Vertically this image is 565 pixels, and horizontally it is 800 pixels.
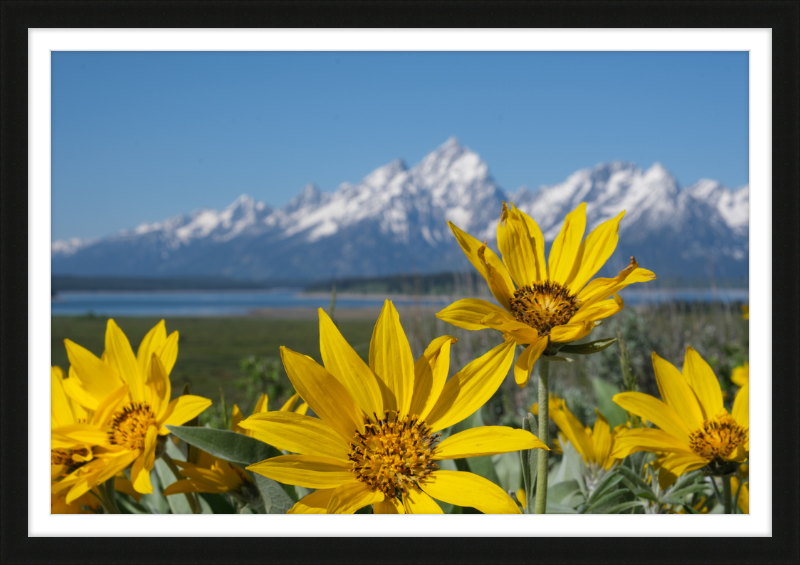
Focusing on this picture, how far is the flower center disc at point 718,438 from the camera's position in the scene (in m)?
1.18

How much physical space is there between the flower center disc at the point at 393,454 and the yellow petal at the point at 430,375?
27 millimetres

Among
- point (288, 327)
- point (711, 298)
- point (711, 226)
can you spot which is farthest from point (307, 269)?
point (711, 298)

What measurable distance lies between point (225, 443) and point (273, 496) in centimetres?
18

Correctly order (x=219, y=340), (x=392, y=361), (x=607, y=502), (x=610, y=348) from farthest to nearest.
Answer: (x=219, y=340) → (x=610, y=348) → (x=607, y=502) → (x=392, y=361)

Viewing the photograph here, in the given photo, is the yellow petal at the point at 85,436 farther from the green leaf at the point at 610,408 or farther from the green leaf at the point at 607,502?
the green leaf at the point at 610,408

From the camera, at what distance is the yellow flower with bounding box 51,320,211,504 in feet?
3.52

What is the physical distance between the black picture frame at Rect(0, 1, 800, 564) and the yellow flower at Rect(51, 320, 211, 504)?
214mm

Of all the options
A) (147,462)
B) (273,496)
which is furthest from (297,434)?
(147,462)

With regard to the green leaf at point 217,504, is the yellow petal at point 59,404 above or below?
above

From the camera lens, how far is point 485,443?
858mm

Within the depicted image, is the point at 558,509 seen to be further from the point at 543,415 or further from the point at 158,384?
the point at 158,384
